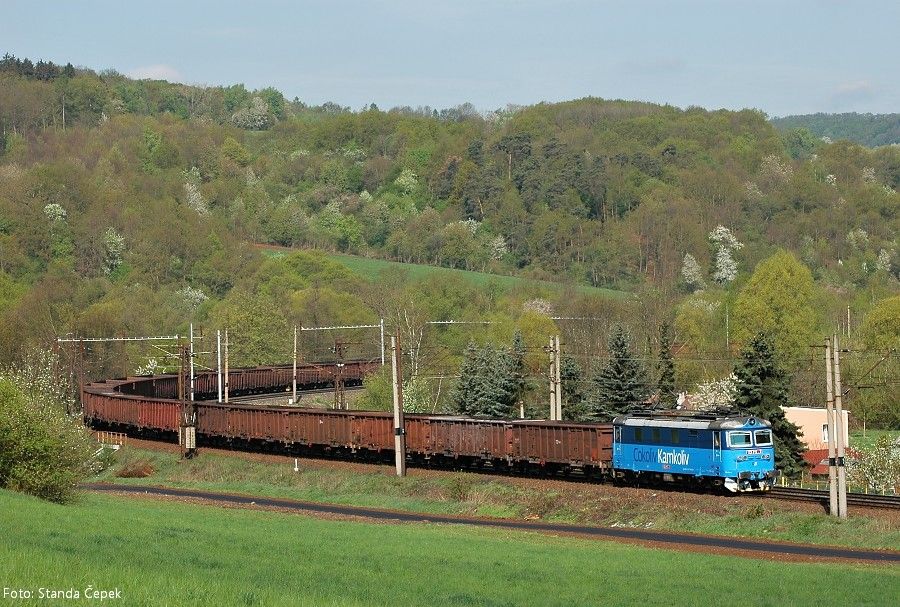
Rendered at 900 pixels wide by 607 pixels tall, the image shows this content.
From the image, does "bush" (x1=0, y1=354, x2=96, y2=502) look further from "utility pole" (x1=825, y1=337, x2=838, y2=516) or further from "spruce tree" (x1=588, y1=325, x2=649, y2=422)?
"spruce tree" (x1=588, y1=325, x2=649, y2=422)

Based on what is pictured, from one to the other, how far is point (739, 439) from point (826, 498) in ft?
12.5

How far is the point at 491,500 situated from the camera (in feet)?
173

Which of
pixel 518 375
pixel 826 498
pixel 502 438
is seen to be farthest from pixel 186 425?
pixel 826 498

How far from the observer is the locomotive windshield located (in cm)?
4816

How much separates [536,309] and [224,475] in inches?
3319

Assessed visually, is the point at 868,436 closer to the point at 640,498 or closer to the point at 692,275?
the point at 640,498

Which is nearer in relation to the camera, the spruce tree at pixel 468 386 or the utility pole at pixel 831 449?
the utility pole at pixel 831 449

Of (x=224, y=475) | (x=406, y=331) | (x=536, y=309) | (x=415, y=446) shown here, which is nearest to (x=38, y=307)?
(x=406, y=331)

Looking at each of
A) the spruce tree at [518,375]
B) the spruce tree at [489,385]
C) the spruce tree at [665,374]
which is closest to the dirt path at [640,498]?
the spruce tree at [665,374]

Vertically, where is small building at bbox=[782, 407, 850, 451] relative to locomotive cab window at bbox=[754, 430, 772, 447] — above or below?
below

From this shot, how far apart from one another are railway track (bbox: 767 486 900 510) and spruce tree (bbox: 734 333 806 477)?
9.46 m

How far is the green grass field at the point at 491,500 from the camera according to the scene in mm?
41562

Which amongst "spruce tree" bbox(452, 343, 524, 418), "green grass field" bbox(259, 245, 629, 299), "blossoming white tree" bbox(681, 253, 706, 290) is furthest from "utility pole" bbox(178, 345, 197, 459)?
"blossoming white tree" bbox(681, 253, 706, 290)

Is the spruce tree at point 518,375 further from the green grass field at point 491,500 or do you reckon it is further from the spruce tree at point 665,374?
the green grass field at point 491,500
